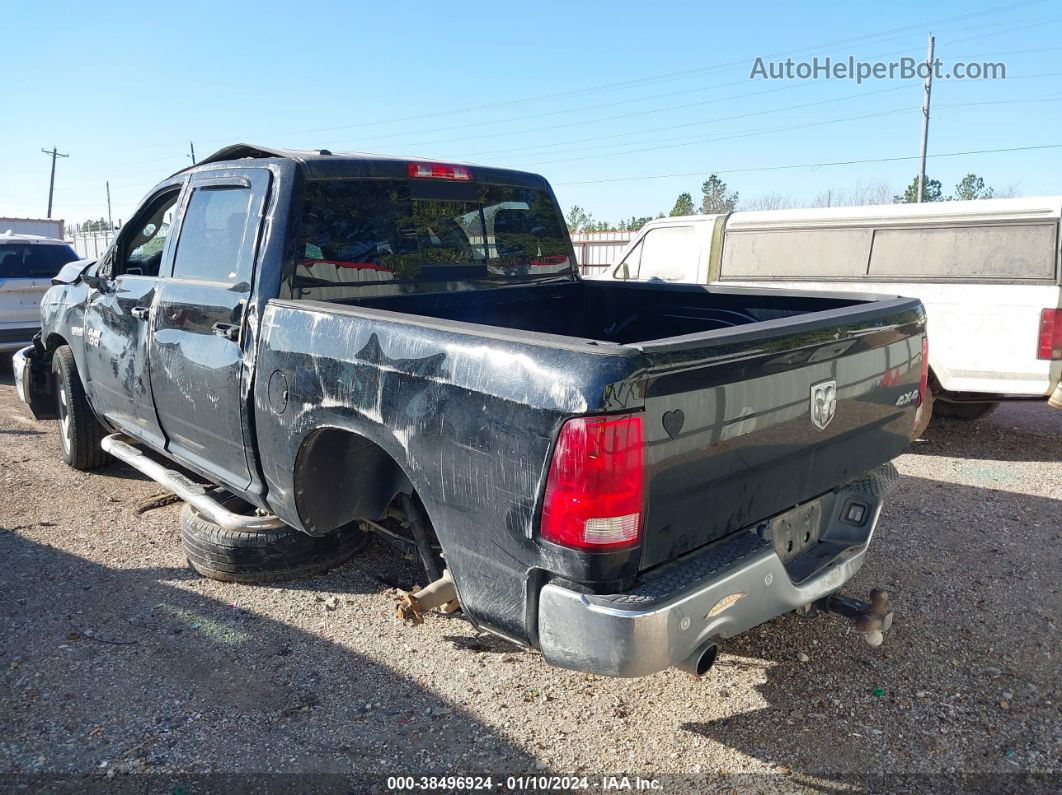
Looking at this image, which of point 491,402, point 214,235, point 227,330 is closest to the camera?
point 491,402

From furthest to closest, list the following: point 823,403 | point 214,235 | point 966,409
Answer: point 966,409
point 214,235
point 823,403

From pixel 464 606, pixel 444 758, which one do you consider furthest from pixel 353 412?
pixel 444 758

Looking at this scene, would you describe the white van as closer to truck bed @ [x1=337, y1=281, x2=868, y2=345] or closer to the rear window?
truck bed @ [x1=337, y1=281, x2=868, y2=345]

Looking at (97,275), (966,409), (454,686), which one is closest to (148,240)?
(97,275)

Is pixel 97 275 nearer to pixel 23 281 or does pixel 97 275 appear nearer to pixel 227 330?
pixel 227 330

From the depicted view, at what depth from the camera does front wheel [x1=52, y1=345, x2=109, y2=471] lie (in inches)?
213

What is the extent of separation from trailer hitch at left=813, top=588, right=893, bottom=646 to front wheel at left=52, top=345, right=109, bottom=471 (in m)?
4.83

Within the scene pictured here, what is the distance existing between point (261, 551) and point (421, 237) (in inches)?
67.0

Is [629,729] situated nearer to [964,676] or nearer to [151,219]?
[964,676]

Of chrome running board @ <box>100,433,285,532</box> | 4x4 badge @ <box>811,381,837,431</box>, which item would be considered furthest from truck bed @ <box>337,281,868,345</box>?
chrome running board @ <box>100,433,285,532</box>

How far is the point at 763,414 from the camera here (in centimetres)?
249

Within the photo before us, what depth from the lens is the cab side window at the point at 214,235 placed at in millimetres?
3586

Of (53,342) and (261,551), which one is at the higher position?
(53,342)

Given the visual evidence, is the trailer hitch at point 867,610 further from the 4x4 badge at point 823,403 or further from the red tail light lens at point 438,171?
the red tail light lens at point 438,171
